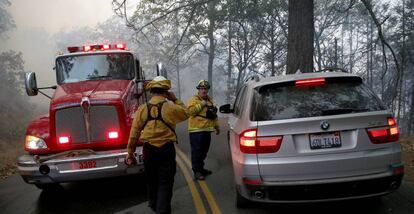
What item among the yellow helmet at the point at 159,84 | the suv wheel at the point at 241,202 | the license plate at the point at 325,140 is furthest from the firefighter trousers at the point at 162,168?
the license plate at the point at 325,140

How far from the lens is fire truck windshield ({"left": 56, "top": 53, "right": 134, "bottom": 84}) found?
9.12m

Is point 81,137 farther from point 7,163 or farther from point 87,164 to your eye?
point 7,163

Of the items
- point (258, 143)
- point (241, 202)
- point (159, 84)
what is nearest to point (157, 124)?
point (159, 84)

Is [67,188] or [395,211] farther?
[67,188]

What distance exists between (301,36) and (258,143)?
22.6 feet

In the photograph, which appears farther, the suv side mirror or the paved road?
the suv side mirror

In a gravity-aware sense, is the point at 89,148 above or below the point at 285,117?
below

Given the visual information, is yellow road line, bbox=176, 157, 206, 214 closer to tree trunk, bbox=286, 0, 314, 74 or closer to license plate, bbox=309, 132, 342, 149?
license plate, bbox=309, 132, 342, 149

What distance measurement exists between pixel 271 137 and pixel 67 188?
5.09 metres

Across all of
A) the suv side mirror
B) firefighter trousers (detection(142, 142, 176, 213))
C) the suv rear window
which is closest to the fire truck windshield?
the suv side mirror

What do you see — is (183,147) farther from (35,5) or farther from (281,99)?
(35,5)

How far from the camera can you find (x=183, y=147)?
42.5 ft

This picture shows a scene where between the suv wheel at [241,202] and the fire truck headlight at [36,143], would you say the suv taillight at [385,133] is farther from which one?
the fire truck headlight at [36,143]

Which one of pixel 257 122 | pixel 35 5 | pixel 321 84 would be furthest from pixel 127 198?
pixel 35 5
